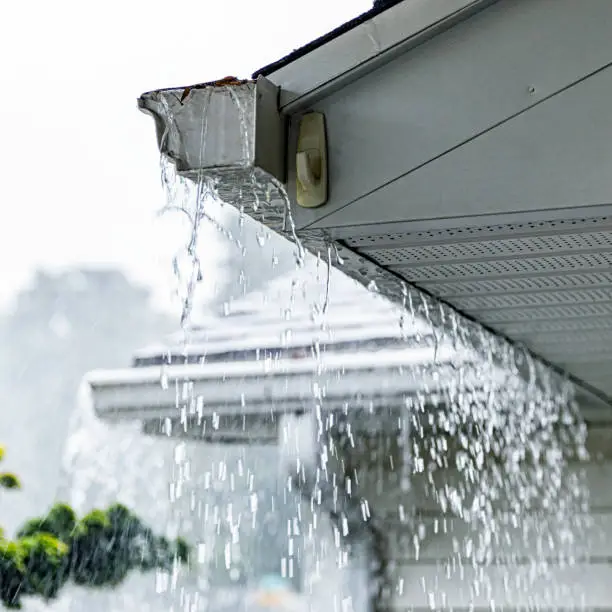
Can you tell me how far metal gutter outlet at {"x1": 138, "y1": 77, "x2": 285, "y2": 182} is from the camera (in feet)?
5.74

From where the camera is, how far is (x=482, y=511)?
4422 millimetres

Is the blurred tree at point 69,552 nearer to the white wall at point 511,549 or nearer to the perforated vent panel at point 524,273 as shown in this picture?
the white wall at point 511,549

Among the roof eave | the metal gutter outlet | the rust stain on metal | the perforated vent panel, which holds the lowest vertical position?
the perforated vent panel

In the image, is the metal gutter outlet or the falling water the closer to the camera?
the metal gutter outlet

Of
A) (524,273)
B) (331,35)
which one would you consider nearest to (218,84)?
(331,35)

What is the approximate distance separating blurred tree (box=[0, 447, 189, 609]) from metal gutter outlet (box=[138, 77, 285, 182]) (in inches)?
146

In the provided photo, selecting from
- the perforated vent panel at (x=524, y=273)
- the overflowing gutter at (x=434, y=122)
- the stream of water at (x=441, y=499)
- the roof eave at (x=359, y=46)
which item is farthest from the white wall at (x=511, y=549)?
the roof eave at (x=359, y=46)

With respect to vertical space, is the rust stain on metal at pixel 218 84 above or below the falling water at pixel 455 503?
above

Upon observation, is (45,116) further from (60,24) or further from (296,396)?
(296,396)

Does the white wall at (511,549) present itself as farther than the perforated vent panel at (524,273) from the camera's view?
Yes

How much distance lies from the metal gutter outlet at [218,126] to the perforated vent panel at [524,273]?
33cm

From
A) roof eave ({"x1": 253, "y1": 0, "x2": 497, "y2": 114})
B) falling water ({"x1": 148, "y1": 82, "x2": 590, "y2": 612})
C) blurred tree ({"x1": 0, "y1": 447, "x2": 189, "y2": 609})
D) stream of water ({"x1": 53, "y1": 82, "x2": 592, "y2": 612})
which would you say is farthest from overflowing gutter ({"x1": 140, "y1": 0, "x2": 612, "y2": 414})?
blurred tree ({"x1": 0, "y1": 447, "x2": 189, "y2": 609})

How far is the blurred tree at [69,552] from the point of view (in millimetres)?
5395

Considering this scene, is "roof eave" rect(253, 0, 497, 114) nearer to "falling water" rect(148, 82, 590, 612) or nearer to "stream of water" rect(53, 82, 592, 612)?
"stream of water" rect(53, 82, 592, 612)
